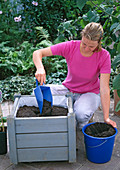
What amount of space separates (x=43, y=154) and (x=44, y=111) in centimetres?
37

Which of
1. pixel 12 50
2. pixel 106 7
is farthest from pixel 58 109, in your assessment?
pixel 12 50

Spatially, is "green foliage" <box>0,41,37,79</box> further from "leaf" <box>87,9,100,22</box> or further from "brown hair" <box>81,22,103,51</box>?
"brown hair" <box>81,22,103,51</box>

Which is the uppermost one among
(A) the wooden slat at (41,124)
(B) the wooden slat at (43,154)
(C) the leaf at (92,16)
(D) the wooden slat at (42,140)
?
(C) the leaf at (92,16)

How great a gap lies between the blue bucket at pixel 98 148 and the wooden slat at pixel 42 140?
0.66 ft

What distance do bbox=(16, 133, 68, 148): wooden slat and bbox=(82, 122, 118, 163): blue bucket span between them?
7.9 inches

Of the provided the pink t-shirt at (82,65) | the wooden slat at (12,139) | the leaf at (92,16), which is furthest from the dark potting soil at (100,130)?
the leaf at (92,16)

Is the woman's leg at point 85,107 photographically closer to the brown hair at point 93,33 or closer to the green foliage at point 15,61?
the brown hair at point 93,33

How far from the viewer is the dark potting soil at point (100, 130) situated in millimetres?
2051

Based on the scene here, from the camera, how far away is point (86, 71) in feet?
8.08

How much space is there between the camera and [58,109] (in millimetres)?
2248

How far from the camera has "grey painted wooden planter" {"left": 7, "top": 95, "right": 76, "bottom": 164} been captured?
200 centimetres

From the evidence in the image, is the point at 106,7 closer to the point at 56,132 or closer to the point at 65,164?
the point at 56,132

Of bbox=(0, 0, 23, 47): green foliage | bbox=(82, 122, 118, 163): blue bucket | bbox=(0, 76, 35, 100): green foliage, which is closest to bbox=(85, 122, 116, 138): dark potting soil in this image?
bbox=(82, 122, 118, 163): blue bucket

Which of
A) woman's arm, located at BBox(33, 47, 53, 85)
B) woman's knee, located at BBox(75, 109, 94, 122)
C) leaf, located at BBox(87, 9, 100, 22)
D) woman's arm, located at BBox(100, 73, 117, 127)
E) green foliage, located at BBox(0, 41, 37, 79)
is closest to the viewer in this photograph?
woman's arm, located at BBox(33, 47, 53, 85)
